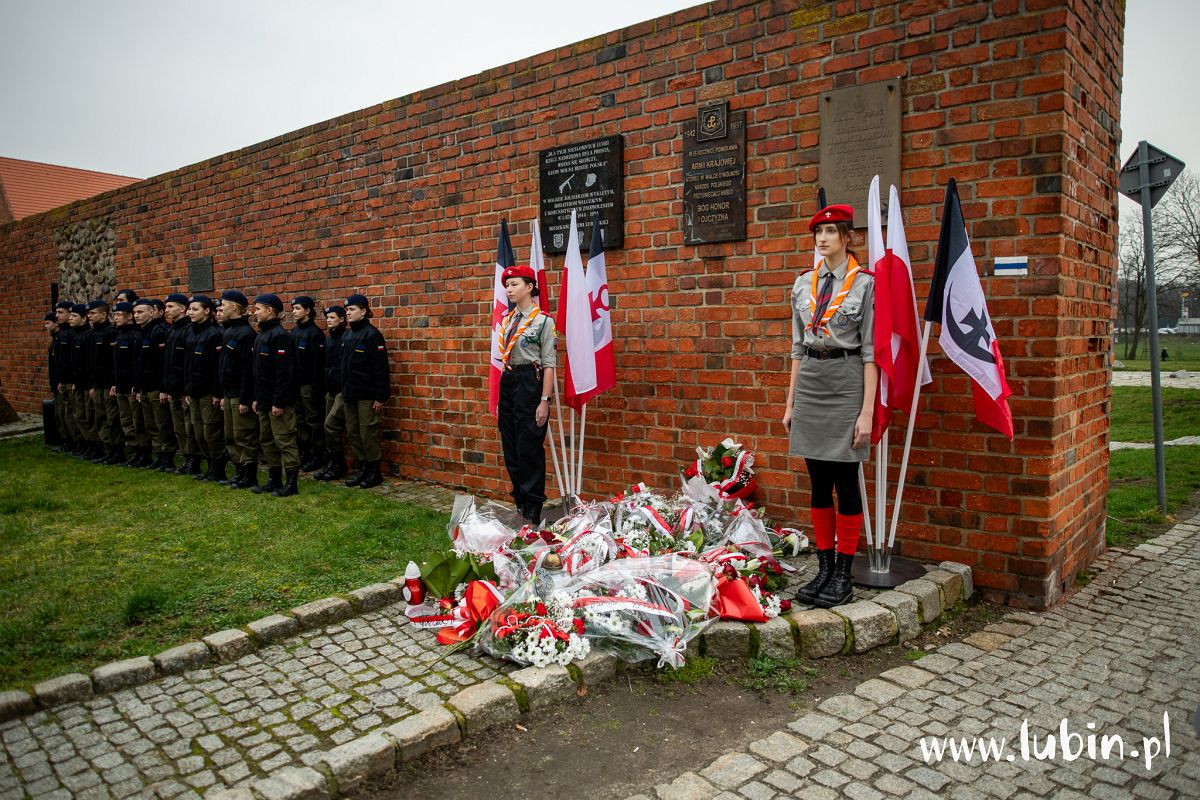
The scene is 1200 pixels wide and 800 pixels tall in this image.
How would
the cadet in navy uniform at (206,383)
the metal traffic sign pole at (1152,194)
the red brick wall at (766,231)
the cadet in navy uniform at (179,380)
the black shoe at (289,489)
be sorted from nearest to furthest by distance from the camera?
the red brick wall at (766,231)
the metal traffic sign pole at (1152,194)
the black shoe at (289,489)
the cadet in navy uniform at (206,383)
the cadet in navy uniform at (179,380)

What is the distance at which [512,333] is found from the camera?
564 centimetres

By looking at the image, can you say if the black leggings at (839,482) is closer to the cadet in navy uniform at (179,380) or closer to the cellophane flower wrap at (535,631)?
the cellophane flower wrap at (535,631)

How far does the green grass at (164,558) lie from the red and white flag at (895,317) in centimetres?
294

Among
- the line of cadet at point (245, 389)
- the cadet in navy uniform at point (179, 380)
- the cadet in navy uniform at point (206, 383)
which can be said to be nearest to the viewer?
the line of cadet at point (245, 389)

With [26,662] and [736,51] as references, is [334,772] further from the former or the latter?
[736,51]

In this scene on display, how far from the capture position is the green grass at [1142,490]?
591cm

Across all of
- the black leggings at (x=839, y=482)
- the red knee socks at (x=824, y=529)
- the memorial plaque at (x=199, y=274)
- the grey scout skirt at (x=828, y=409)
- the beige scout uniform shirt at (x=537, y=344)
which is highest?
the memorial plaque at (x=199, y=274)

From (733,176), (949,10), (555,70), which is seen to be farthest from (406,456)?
(949,10)

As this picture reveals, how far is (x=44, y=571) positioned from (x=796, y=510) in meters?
4.70

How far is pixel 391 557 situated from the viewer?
5035 mm

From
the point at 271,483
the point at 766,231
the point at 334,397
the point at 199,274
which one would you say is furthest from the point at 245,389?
the point at 766,231

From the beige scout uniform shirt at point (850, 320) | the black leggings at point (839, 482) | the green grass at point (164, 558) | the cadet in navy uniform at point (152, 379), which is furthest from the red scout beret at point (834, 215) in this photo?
the cadet in navy uniform at point (152, 379)

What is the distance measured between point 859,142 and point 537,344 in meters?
2.47

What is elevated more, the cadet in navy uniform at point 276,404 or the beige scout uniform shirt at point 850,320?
the beige scout uniform shirt at point 850,320
